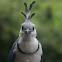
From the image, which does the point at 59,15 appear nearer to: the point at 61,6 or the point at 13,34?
the point at 61,6

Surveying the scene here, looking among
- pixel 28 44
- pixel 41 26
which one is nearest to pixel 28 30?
pixel 28 44

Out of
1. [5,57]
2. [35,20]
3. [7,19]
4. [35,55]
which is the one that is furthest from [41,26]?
[35,55]

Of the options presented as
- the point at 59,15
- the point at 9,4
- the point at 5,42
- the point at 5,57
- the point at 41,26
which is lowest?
the point at 5,57

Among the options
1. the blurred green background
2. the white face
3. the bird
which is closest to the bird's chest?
the bird

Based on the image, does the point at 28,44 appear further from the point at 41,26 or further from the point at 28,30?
the point at 41,26

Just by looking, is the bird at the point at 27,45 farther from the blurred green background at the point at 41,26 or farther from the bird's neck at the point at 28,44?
the blurred green background at the point at 41,26

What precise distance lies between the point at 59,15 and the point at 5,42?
602mm

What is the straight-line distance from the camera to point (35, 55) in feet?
3.40

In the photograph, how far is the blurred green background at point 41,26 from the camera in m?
1.70

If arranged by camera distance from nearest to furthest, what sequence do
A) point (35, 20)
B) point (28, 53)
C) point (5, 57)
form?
point (28, 53), point (35, 20), point (5, 57)

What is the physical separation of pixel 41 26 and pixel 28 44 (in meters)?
0.74

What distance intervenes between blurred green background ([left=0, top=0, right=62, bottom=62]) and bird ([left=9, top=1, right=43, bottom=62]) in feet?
2.06

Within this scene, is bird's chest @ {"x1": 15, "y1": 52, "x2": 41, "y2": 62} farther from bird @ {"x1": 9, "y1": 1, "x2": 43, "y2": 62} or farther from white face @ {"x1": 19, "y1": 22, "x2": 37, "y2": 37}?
white face @ {"x1": 19, "y1": 22, "x2": 37, "y2": 37}

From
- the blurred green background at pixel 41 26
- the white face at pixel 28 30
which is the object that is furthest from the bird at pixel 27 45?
the blurred green background at pixel 41 26
